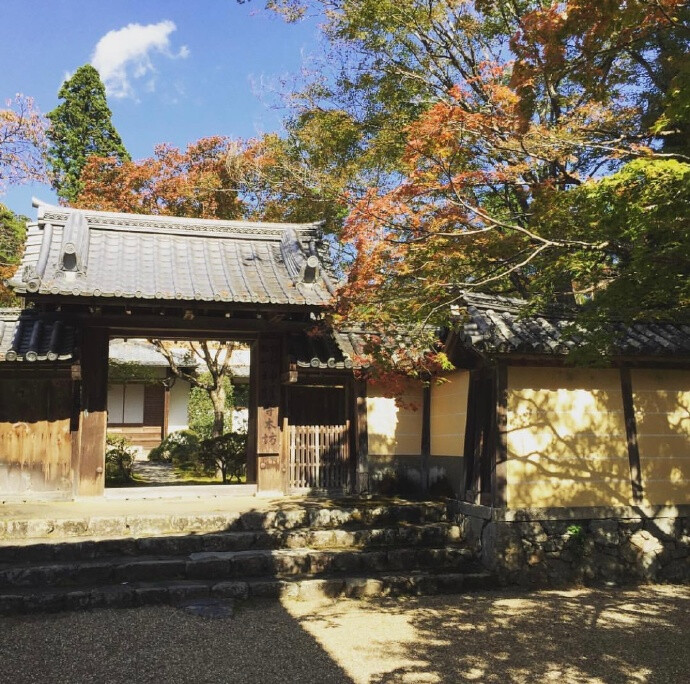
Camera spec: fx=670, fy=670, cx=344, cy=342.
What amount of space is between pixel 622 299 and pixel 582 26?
298 centimetres

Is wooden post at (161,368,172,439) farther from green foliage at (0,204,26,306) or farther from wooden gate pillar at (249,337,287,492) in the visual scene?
wooden gate pillar at (249,337,287,492)

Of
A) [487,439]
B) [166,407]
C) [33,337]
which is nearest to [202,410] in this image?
[166,407]

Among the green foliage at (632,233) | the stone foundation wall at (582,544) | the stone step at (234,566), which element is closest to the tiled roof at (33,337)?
the stone step at (234,566)

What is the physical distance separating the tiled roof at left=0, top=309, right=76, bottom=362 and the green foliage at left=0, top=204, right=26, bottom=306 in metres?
4.82

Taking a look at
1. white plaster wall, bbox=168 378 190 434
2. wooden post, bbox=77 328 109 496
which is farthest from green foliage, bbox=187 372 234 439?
wooden post, bbox=77 328 109 496

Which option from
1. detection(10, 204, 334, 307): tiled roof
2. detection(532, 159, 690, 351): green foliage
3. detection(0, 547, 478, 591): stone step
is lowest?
detection(0, 547, 478, 591): stone step

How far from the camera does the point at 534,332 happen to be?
9242mm

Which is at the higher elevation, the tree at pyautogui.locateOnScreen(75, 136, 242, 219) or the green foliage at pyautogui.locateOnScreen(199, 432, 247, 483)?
the tree at pyautogui.locateOnScreen(75, 136, 242, 219)

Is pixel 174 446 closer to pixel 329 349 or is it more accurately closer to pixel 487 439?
pixel 329 349

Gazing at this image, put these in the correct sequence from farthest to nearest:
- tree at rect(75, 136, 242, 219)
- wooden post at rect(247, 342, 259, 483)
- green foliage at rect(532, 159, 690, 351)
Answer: tree at rect(75, 136, 242, 219), wooden post at rect(247, 342, 259, 483), green foliage at rect(532, 159, 690, 351)

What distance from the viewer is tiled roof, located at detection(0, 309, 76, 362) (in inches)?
410

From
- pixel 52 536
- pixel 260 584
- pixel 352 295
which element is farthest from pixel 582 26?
pixel 52 536

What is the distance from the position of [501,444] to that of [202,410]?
719 inches

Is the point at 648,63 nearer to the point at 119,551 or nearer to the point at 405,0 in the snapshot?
the point at 405,0
